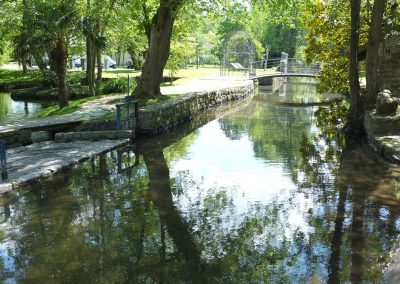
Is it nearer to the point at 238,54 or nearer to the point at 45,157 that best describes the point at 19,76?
the point at 238,54

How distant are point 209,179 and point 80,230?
142 inches

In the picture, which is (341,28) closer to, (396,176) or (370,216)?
(396,176)

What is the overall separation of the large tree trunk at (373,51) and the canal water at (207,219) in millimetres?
2896

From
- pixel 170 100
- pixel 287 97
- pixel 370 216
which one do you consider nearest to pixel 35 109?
pixel 170 100

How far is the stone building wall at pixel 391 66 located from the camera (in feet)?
59.4

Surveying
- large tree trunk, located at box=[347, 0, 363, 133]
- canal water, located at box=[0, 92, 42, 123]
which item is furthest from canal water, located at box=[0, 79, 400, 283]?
canal water, located at box=[0, 92, 42, 123]

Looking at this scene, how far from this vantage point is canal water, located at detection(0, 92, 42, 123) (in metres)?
21.0

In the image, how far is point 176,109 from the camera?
55.4 feet

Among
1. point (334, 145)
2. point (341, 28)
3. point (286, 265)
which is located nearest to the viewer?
point (286, 265)

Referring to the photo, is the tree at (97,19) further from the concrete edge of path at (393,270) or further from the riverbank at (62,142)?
the concrete edge of path at (393,270)

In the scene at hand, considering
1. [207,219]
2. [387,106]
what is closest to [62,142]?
[207,219]

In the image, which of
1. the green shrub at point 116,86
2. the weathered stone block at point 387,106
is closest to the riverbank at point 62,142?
the green shrub at point 116,86

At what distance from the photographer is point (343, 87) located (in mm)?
18922

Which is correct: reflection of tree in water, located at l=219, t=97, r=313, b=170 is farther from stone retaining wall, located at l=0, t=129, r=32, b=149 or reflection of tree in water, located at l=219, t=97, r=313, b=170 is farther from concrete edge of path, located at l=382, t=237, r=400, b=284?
stone retaining wall, located at l=0, t=129, r=32, b=149
